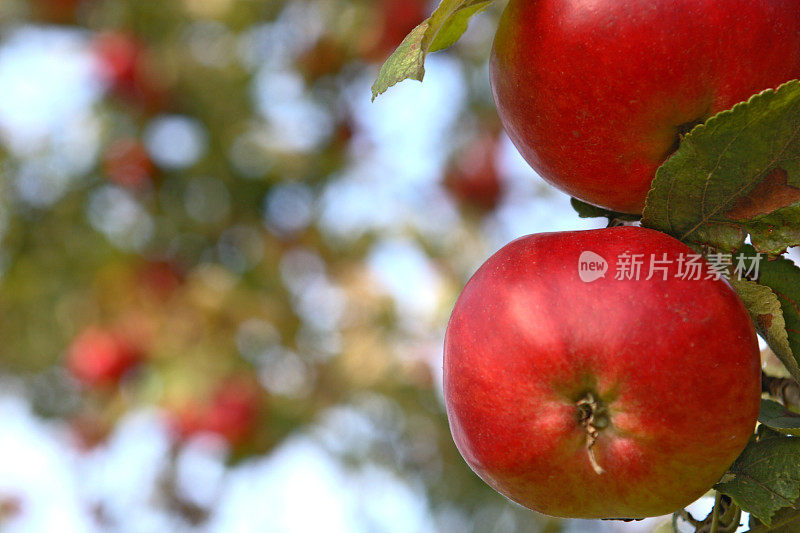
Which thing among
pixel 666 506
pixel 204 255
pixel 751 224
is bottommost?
pixel 666 506

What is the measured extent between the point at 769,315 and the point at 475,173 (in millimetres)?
2504

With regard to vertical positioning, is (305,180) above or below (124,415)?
above

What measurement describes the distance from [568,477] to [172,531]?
8.93ft

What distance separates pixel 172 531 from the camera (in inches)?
115

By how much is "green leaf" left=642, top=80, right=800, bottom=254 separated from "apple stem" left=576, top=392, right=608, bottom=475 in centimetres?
13

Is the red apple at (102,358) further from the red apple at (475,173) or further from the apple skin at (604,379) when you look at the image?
the apple skin at (604,379)

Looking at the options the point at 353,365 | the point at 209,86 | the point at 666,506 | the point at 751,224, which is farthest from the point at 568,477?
the point at 209,86

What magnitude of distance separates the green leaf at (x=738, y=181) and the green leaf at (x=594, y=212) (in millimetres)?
69

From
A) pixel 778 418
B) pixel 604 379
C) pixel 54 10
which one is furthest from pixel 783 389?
pixel 54 10

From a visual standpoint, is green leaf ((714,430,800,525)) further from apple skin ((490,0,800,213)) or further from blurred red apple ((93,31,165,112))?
blurred red apple ((93,31,165,112))

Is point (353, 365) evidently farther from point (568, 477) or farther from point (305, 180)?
point (568, 477)

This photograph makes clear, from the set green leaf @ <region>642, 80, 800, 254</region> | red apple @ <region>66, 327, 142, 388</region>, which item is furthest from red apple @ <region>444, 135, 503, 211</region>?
green leaf @ <region>642, 80, 800, 254</region>

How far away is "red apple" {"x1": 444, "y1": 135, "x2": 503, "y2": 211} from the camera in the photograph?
2979mm

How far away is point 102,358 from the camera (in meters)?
2.78
